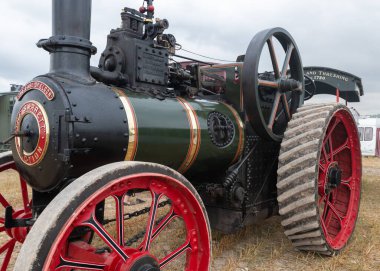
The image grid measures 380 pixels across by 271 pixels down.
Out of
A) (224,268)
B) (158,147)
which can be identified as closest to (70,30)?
(158,147)

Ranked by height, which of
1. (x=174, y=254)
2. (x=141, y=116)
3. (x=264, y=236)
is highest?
(x=141, y=116)

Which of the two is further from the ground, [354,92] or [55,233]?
[354,92]

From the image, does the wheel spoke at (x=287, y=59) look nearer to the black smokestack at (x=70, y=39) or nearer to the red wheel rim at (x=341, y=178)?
the red wheel rim at (x=341, y=178)

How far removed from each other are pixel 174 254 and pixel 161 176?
0.48 metres

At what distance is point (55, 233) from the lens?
1.63 m

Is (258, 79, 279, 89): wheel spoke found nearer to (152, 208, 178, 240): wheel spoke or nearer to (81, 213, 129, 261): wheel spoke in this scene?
(152, 208, 178, 240): wheel spoke

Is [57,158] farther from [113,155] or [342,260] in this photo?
[342,260]

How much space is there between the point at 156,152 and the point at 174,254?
69 centimetres

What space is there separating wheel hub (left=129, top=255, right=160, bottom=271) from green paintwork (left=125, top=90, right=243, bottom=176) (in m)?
0.71

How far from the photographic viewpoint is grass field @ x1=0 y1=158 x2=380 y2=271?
10.3 ft

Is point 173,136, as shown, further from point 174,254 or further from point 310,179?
point 310,179

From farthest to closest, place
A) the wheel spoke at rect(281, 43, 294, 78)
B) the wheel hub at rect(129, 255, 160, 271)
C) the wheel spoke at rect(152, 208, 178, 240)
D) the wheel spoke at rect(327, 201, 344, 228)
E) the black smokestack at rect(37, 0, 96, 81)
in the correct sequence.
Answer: the wheel spoke at rect(327, 201, 344, 228)
the wheel spoke at rect(281, 43, 294, 78)
the black smokestack at rect(37, 0, 96, 81)
the wheel spoke at rect(152, 208, 178, 240)
the wheel hub at rect(129, 255, 160, 271)

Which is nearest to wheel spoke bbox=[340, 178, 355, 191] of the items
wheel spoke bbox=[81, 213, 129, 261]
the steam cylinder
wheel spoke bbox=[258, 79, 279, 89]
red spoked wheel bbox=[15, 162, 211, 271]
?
wheel spoke bbox=[258, 79, 279, 89]

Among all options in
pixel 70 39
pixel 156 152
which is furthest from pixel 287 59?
pixel 70 39
